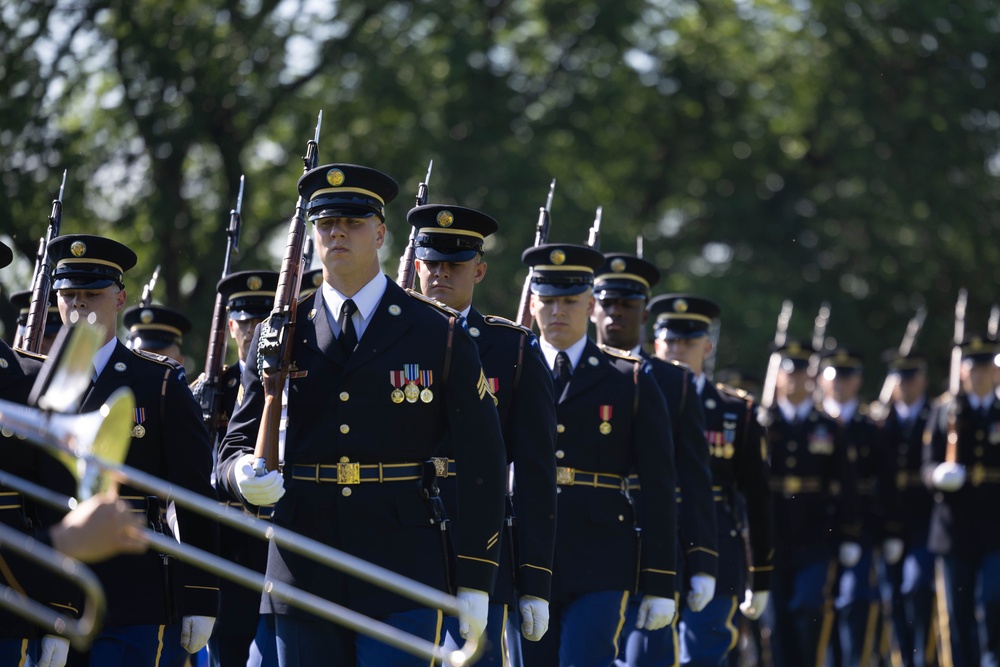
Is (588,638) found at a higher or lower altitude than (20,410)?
lower

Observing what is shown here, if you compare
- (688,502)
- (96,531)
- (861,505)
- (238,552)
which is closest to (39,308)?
(238,552)

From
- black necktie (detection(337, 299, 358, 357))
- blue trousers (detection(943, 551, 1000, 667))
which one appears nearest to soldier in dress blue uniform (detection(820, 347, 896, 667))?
blue trousers (detection(943, 551, 1000, 667))

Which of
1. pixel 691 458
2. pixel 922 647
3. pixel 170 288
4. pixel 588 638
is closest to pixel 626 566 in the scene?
pixel 588 638

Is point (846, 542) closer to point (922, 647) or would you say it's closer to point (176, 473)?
point (922, 647)

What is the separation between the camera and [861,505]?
1405 centimetres

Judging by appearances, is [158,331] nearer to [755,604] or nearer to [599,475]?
[599,475]

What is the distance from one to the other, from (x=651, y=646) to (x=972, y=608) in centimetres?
554

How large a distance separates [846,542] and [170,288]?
6972 mm

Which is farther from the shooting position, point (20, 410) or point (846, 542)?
point (846, 542)

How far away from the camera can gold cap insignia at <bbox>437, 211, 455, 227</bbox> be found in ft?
22.9

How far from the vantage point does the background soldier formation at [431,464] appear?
545cm

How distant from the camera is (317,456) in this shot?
547 centimetres

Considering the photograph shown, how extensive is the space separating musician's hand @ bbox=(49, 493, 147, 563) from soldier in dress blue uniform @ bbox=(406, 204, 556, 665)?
296 cm

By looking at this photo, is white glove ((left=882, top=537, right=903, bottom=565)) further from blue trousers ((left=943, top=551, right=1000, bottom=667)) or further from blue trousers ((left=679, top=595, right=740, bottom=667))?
blue trousers ((left=679, top=595, right=740, bottom=667))
